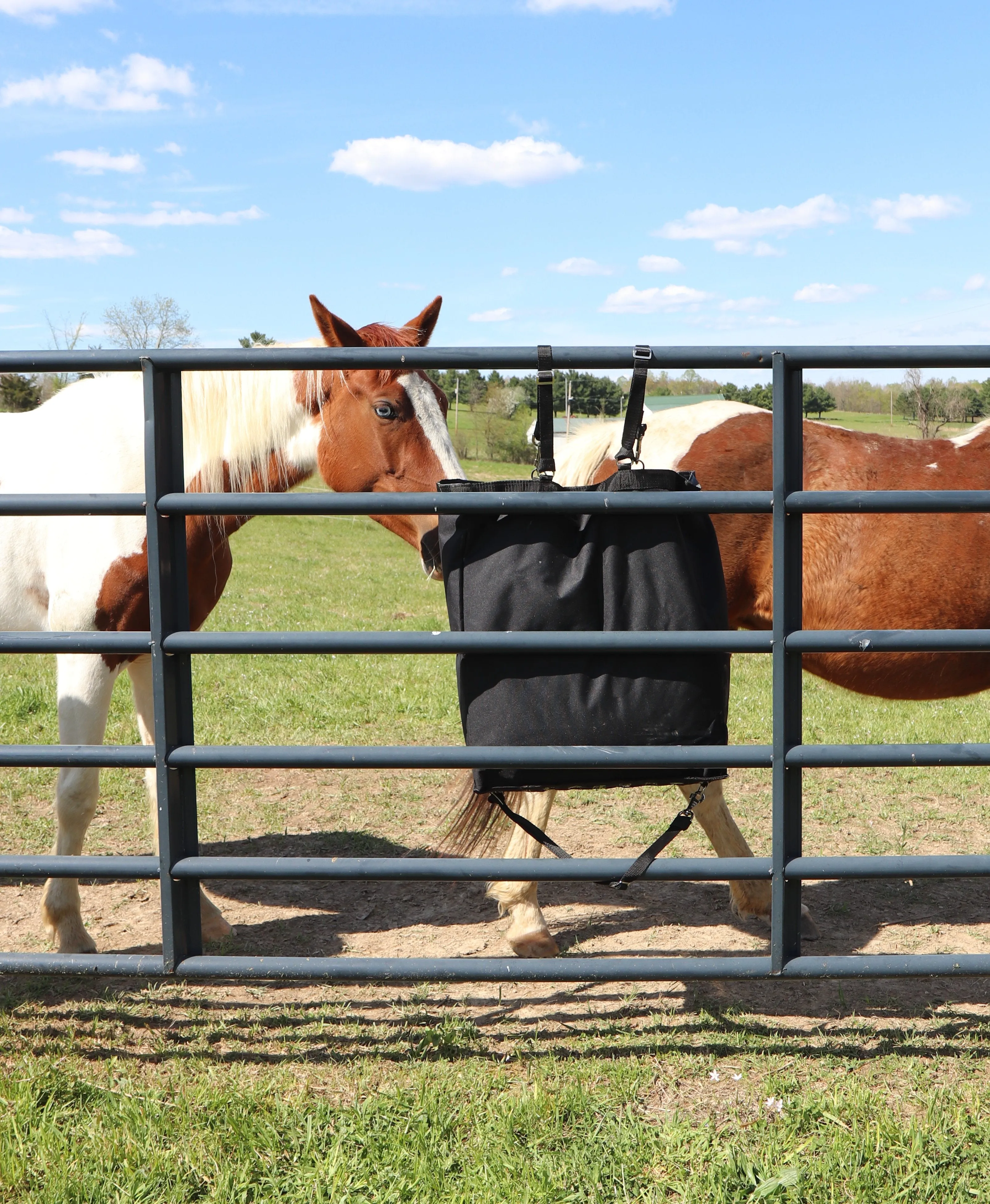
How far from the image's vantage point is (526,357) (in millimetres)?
2324

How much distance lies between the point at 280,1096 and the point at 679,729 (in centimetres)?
128

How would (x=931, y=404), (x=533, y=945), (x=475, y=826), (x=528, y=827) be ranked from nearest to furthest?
(x=528, y=827)
(x=475, y=826)
(x=533, y=945)
(x=931, y=404)

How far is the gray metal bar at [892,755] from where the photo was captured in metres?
2.28

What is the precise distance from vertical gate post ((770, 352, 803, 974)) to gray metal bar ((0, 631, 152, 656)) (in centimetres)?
152

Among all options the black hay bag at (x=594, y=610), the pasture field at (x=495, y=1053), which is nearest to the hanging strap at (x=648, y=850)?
the black hay bag at (x=594, y=610)

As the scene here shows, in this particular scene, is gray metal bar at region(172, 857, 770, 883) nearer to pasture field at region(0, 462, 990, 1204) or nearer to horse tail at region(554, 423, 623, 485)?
pasture field at region(0, 462, 990, 1204)

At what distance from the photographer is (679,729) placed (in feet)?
7.68

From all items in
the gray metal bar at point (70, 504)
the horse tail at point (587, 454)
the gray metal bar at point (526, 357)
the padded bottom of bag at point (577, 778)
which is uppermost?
the gray metal bar at point (526, 357)

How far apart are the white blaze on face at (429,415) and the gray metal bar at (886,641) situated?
4.43ft

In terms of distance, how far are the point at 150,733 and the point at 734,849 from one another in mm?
2251

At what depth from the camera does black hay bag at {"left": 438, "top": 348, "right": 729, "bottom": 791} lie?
2320 mm

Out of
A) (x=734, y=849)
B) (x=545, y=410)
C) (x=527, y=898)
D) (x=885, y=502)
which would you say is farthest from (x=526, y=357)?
(x=734, y=849)

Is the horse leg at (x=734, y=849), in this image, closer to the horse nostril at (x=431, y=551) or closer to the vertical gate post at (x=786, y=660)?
the vertical gate post at (x=786, y=660)

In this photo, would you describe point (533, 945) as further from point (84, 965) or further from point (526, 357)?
point (526, 357)
